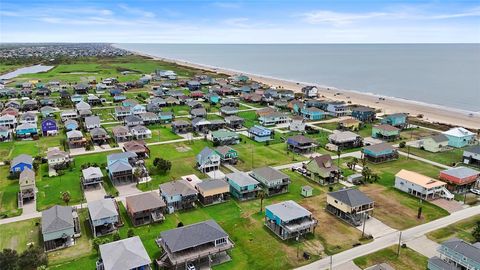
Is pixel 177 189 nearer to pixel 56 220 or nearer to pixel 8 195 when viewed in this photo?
pixel 56 220

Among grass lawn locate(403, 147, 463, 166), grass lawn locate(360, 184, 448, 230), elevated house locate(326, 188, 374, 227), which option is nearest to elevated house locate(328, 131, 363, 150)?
grass lawn locate(403, 147, 463, 166)

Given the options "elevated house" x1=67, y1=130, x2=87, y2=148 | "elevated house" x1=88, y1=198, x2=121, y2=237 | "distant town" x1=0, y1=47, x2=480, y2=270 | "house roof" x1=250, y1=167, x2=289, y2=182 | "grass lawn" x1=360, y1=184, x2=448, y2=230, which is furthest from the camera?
"elevated house" x1=67, y1=130, x2=87, y2=148

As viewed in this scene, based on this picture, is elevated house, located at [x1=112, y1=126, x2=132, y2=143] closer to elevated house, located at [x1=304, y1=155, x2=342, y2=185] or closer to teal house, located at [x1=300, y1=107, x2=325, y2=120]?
elevated house, located at [x1=304, y1=155, x2=342, y2=185]

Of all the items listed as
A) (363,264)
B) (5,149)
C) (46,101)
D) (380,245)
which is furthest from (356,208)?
(46,101)

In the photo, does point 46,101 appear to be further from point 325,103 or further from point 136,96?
point 325,103

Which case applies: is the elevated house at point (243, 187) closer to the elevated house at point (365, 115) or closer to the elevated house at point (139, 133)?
the elevated house at point (139, 133)
